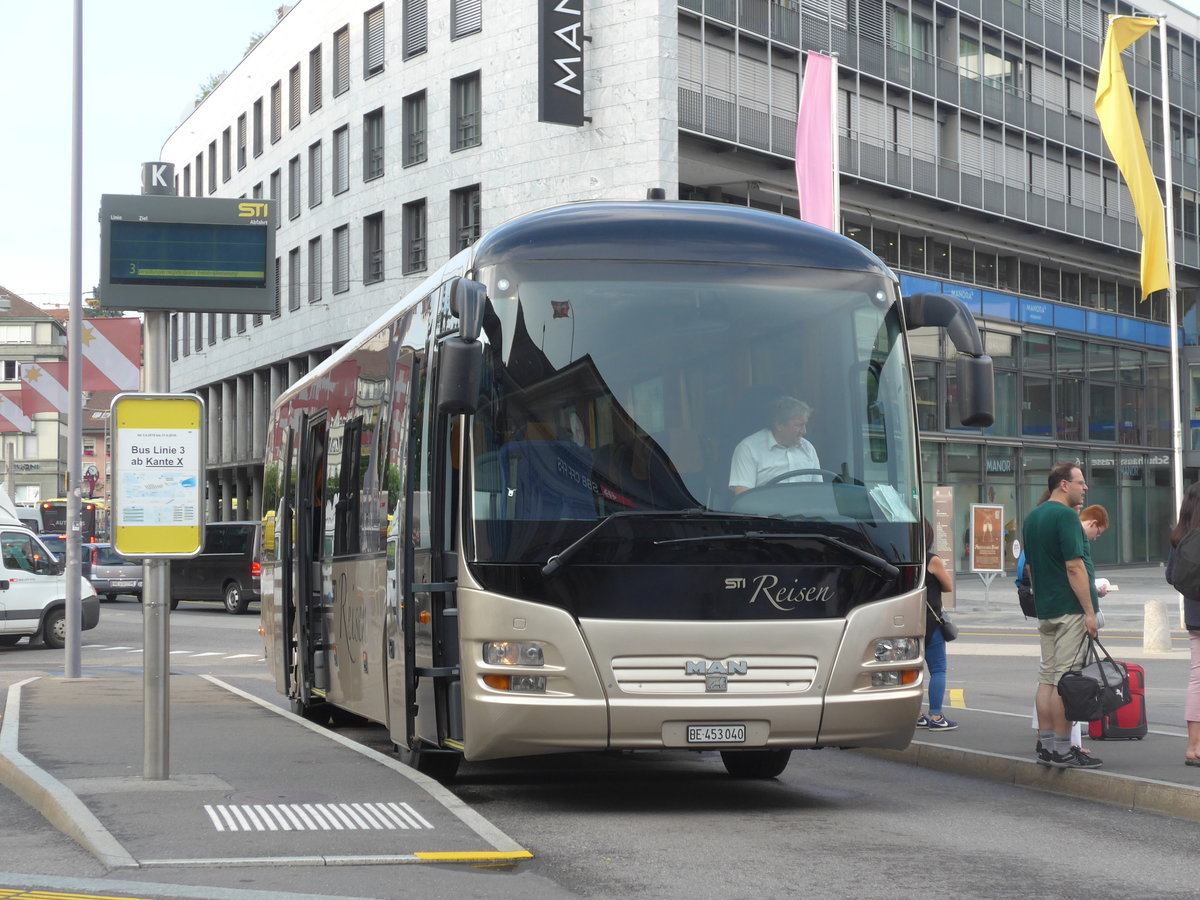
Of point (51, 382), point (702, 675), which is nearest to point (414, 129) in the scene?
point (51, 382)

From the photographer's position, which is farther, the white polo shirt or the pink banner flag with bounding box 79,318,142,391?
the pink banner flag with bounding box 79,318,142,391

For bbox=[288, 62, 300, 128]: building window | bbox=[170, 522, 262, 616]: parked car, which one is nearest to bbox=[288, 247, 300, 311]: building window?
bbox=[288, 62, 300, 128]: building window

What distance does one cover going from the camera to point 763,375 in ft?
29.2

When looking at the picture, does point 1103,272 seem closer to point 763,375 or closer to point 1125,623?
point 1125,623

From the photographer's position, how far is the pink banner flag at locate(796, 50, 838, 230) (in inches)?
1192

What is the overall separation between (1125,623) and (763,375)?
20052mm

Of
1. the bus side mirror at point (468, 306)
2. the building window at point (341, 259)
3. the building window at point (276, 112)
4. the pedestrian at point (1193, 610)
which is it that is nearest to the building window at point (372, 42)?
the building window at point (341, 259)

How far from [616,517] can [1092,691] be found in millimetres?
3099

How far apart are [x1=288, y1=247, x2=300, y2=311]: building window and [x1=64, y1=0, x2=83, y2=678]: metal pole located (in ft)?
107

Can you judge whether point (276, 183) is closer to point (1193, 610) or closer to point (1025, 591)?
point (1025, 591)

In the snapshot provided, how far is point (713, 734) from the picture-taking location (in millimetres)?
8547

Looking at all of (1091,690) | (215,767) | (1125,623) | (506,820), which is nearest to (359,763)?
(215,767)

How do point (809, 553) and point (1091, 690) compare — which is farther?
point (1091, 690)

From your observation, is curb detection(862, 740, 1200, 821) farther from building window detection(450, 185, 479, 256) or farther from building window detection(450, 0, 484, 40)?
building window detection(450, 0, 484, 40)
